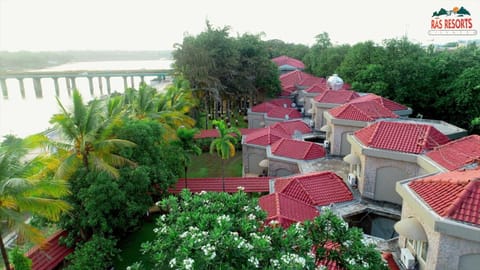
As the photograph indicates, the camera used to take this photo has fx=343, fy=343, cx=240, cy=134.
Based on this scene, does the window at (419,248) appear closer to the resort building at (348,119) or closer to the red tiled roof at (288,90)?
the resort building at (348,119)

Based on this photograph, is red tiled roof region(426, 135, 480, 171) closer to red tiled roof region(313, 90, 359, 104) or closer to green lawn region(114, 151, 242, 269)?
green lawn region(114, 151, 242, 269)

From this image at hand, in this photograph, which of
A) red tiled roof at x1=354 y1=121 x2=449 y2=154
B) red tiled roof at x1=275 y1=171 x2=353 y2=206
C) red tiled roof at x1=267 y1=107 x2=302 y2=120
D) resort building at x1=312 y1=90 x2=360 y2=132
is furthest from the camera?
red tiled roof at x1=267 y1=107 x2=302 y2=120

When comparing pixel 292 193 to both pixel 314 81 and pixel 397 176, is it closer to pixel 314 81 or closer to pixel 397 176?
pixel 397 176

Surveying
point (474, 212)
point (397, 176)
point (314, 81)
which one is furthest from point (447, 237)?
point (314, 81)

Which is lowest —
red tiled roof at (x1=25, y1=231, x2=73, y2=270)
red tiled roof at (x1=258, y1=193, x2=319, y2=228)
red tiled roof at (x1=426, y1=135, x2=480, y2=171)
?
red tiled roof at (x1=25, y1=231, x2=73, y2=270)

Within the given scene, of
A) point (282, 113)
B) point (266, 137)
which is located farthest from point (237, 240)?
point (282, 113)

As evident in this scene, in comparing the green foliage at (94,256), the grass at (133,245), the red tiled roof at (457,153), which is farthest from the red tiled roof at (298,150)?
the green foliage at (94,256)

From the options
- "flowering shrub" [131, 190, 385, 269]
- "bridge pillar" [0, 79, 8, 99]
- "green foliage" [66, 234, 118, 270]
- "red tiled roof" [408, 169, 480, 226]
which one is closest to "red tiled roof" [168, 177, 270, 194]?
"green foliage" [66, 234, 118, 270]
